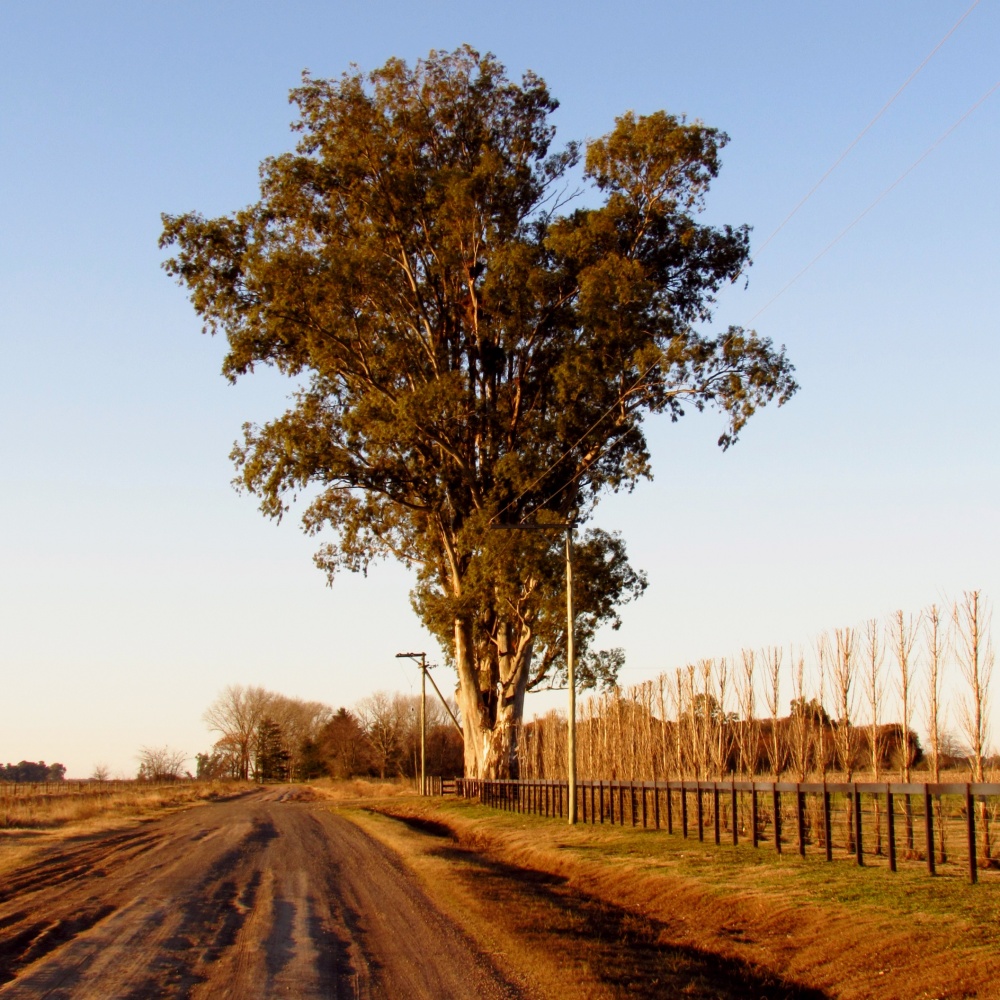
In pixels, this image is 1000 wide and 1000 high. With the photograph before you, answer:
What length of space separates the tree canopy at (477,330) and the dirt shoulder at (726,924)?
14.7 metres

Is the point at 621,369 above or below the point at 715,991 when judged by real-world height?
above

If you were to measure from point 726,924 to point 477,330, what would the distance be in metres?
23.3

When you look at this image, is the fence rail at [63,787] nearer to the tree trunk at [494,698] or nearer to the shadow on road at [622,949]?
the tree trunk at [494,698]

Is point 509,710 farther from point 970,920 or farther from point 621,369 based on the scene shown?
point 970,920

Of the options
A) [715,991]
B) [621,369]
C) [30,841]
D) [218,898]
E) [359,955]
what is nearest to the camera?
[715,991]

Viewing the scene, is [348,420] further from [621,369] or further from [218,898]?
[218,898]

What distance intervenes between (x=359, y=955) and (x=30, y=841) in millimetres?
19353

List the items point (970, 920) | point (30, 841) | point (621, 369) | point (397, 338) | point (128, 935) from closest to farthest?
point (970, 920)
point (128, 935)
point (30, 841)
point (621, 369)
point (397, 338)

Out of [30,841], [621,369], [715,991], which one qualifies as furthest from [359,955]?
[621,369]

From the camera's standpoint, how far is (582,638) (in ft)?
109

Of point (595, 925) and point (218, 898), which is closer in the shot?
point (595, 925)

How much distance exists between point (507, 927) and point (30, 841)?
62.5ft

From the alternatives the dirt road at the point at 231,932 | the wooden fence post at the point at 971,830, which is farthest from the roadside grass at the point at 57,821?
the wooden fence post at the point at 971,830

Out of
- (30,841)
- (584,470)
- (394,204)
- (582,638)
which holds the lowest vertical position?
(30,841)
